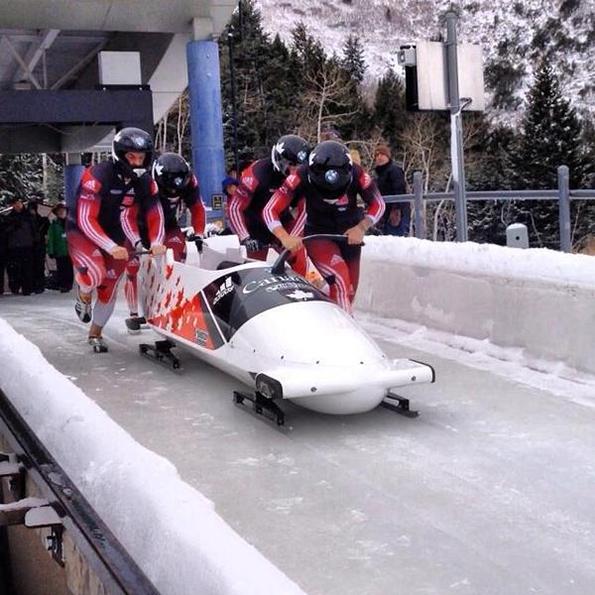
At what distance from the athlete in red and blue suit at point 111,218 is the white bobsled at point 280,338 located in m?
0.66

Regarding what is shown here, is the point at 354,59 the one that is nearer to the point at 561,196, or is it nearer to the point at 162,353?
the point at 561,196

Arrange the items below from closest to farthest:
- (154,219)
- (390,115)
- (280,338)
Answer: (280,338) → (154,219) → (390,115)

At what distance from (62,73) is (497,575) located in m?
13.8

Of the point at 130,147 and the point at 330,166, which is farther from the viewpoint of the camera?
the point at 130,147

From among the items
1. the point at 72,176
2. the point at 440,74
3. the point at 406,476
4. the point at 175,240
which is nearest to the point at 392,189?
the point at 440,74

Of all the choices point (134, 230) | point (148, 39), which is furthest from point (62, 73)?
point (134, 230)

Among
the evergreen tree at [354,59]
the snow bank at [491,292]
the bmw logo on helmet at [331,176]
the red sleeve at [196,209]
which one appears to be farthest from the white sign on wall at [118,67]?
the evergreen tree at [354,59]

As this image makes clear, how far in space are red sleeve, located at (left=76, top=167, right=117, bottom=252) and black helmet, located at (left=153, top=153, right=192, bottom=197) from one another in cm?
54

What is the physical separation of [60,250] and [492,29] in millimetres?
79677

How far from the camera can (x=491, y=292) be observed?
4.71 m

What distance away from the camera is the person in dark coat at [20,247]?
30.7ft

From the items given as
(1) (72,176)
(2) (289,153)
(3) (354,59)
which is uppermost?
(3) (354,59)

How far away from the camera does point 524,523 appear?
2.41 metres

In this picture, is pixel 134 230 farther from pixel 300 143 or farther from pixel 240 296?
pixel 240 296
